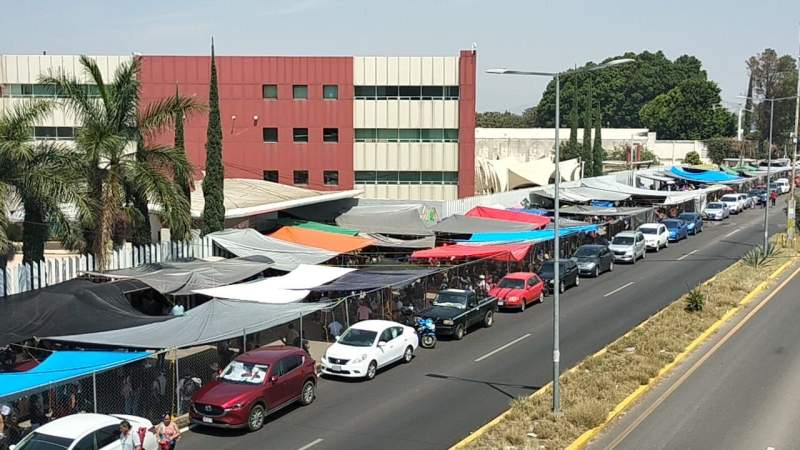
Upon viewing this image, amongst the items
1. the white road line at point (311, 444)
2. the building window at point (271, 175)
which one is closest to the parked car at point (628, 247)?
the building window at point (271, 175)

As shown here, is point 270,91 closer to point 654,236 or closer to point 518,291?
Answer: point 654,236

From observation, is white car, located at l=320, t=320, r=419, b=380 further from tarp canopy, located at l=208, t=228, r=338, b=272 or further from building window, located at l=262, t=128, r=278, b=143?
building window, located at l=262, t=128, r=278, b=143

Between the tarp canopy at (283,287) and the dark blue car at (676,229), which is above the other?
the tarp canopy at (283,287)

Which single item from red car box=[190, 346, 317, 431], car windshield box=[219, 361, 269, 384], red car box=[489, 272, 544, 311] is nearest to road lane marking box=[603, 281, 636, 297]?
red car box=[489, 272, 544, 311]

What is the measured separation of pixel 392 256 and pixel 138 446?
24.3 m

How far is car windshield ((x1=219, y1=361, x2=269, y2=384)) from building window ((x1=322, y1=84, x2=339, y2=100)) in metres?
41.2

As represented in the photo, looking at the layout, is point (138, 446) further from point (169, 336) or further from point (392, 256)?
point (392, 256)

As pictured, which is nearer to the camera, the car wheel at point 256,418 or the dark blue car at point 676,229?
the car wheel at point 256,418

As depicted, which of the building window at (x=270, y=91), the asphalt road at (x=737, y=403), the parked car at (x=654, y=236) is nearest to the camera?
the asphalt road at (x=737, y=403)

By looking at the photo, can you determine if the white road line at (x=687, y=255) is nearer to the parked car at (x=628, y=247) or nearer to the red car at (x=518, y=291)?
the parked car at (x=628, y=247)

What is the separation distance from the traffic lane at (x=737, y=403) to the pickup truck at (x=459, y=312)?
831cm

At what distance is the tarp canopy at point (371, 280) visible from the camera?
27.5 metres

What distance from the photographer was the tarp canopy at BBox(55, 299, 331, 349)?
19.9 m

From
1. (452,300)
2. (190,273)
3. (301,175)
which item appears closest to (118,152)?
(190,273)
